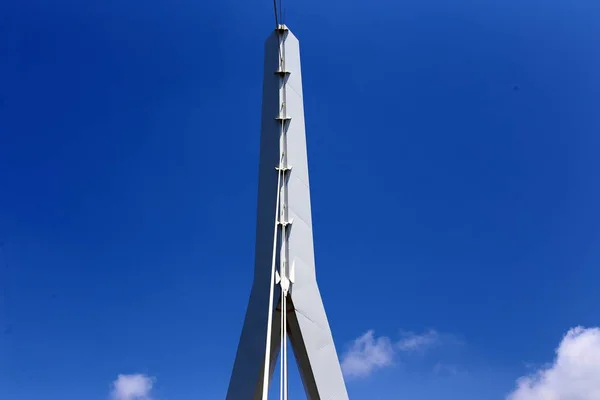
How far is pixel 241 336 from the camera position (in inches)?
382

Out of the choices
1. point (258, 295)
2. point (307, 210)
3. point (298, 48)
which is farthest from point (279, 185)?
point (298, 48)

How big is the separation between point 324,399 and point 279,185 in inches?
174

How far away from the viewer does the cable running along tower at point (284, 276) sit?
30.8ft

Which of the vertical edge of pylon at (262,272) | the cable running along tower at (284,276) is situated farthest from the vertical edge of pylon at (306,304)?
the vertical edge of pylon at (262,272)

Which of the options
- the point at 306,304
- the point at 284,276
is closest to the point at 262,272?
the point at 284,276

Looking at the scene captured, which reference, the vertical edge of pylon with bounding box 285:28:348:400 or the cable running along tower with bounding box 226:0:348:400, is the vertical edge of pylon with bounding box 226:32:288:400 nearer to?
the cable running along tower with bounding box 226:0:348:400

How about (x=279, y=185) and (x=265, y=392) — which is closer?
(x=265, y=392)

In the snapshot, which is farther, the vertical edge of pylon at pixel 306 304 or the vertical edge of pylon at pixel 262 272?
the vertical edge of pylon at pixel 306 304

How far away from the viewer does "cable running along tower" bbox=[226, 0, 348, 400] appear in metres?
9.38

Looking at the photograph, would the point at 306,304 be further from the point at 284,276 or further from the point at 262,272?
the point at 262,272

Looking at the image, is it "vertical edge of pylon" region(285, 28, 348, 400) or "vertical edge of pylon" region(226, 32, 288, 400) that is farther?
"vertical edge of pylon" region(285, 28, 348, 400)

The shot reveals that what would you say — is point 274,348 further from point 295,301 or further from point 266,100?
point 266,100

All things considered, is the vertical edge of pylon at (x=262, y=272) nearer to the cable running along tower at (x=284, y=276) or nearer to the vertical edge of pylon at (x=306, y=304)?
the cable running along tower at (x=284, y=276)

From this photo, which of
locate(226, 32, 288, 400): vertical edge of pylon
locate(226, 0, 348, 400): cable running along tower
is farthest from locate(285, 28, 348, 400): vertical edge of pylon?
locate(226, 32, 288, 400): vertical edge of pylon
